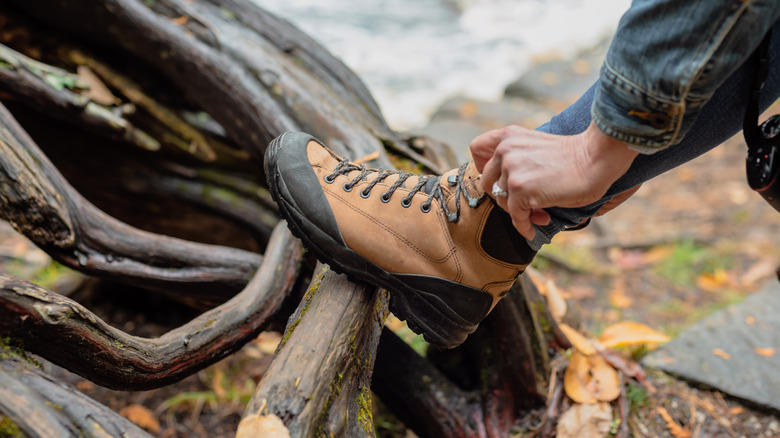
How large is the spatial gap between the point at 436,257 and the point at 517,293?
1.73 feet

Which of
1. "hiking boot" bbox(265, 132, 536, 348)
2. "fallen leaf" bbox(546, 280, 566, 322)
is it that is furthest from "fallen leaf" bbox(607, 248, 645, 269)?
"hiking boot" bbox(265, 132, 536, 348)

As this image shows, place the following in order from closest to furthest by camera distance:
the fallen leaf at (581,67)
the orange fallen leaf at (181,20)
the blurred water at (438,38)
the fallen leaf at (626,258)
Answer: the orange fallen leaf at (181,20) < the fallen leaf at (626,258) < the fallen leaf at (581,67) < the blurred water at (438,38)

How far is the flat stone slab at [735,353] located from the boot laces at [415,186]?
120 cm

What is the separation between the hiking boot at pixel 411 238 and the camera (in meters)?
1.37

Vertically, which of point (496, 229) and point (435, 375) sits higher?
point (496, 229)

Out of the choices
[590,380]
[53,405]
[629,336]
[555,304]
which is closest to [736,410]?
[629,336]

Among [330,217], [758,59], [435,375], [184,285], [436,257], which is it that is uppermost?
[758,59]

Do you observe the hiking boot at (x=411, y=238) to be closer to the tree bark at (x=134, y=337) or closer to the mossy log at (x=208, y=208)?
the mossy log at (x=208, y=208)

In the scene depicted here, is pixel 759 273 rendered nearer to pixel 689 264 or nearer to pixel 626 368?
pixel 689 264

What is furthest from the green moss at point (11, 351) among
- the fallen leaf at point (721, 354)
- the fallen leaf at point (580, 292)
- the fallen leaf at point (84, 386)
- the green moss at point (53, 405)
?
the fallen leaf at point (580, 292)

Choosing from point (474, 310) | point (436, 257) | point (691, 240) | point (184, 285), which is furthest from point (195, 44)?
point (691, 240)

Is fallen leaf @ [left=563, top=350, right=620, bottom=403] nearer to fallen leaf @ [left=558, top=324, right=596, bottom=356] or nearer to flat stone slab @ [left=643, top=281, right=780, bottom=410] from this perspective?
fallen leaf @ [left=558, top=324, right=596, bottom=356]

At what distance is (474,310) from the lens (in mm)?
1423

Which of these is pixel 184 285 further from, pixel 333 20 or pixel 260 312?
pixel 333 20
